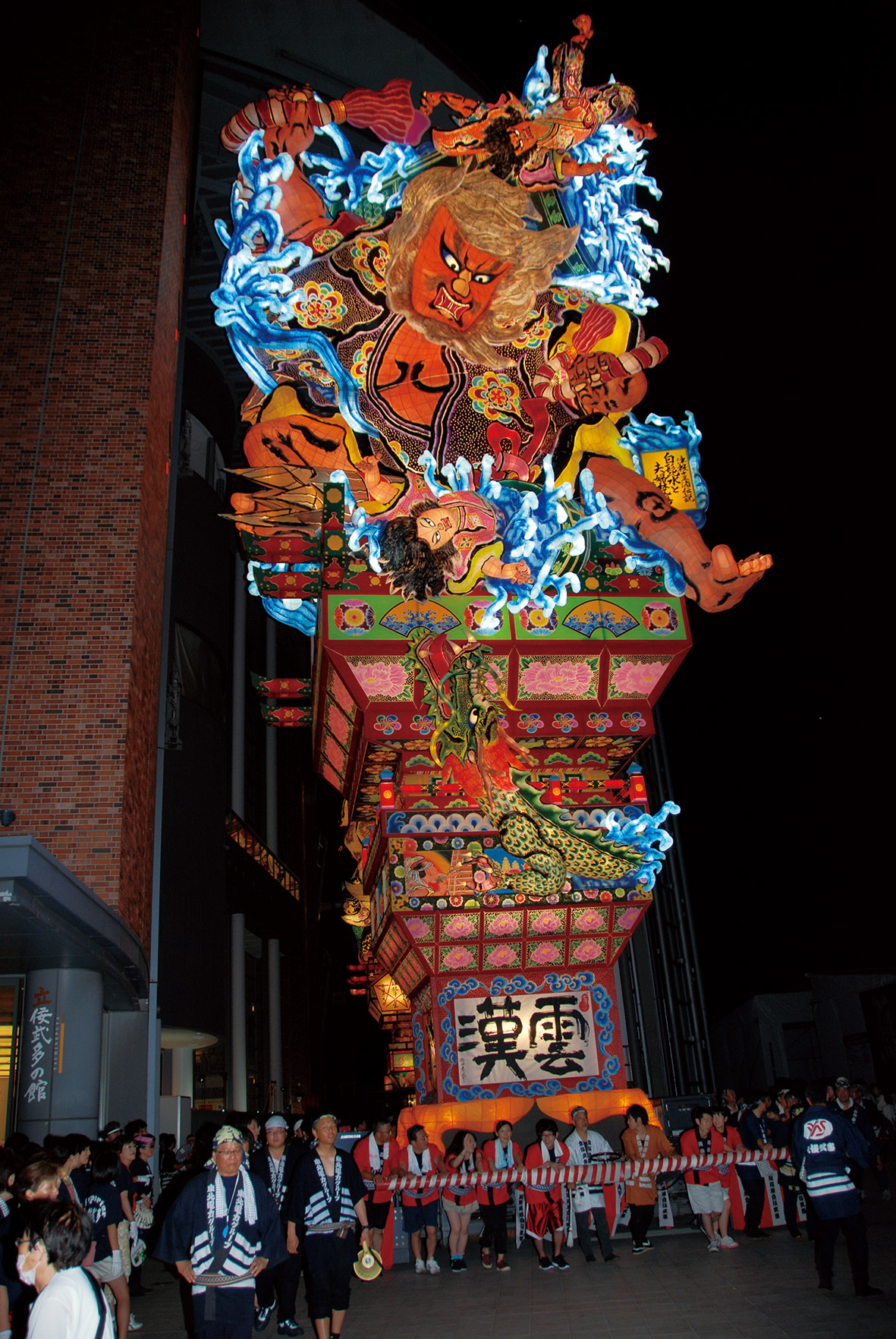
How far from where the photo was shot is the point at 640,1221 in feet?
30.8

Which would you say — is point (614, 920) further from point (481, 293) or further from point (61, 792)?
point (481, 293)

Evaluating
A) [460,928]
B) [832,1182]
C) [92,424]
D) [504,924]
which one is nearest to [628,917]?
[504,924]

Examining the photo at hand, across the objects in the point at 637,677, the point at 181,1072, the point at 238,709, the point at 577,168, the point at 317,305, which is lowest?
the point at 181,1072

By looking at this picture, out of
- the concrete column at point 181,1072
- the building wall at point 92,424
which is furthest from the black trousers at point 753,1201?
Answer: the concrete column at point 181,1072

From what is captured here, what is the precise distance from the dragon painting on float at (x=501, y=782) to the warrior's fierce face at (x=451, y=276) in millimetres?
4219

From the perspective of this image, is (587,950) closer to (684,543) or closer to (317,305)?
(684,543)

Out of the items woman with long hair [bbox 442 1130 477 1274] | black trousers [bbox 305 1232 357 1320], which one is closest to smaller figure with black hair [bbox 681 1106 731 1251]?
woman with long hair [bbox 442 1130 477 1274]

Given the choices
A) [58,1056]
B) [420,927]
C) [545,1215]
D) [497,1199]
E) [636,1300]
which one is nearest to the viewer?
[636,1300]

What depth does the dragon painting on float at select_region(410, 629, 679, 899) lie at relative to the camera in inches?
481

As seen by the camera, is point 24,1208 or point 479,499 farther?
point 479,499

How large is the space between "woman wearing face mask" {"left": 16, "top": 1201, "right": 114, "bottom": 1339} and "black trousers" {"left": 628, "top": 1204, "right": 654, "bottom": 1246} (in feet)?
24.3

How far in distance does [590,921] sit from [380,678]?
4743mm

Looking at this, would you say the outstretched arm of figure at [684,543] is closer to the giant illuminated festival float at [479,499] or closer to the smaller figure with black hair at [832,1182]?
the giant illuminated festival float at [479,499]

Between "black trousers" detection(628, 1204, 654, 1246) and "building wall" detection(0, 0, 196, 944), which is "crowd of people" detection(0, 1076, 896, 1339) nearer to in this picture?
"black trousers" detection(628, 1204, 654, 1246)
